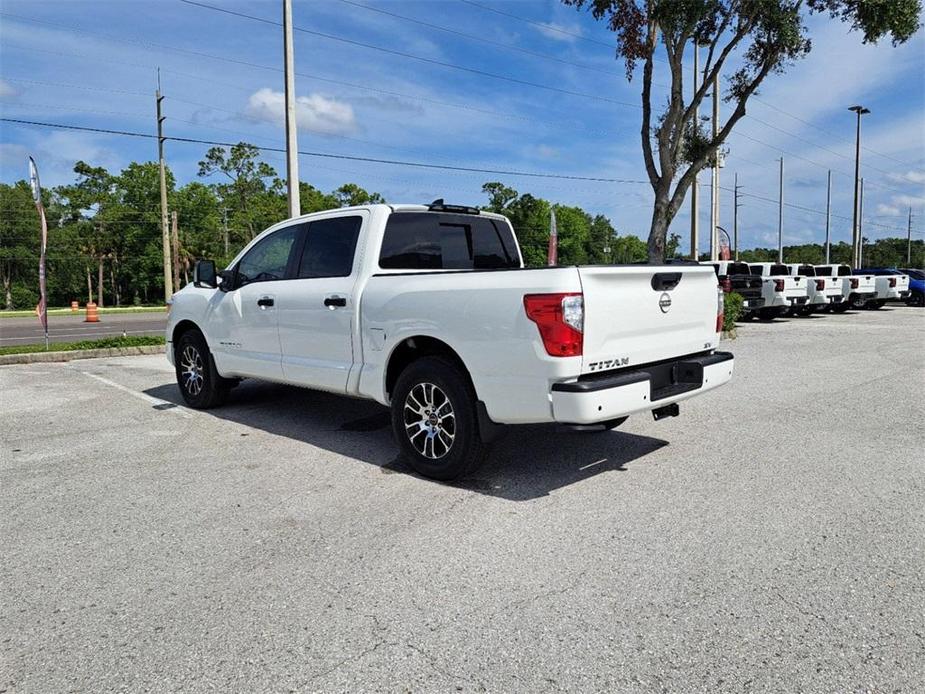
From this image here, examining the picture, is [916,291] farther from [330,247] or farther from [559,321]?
[559,321]

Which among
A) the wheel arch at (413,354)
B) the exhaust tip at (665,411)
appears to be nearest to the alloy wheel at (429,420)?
the wheel arch at (413,354)

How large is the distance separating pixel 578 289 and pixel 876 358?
953cm

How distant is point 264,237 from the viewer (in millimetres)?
6605

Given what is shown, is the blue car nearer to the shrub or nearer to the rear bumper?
the shrub

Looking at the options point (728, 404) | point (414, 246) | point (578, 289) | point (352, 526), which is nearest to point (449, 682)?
point (352, 526)

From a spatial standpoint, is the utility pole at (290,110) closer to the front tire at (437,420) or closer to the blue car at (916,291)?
the front tire at (437,420)

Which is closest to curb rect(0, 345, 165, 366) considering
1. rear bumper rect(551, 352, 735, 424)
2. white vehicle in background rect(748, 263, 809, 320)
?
rear bumper rect(551, 352, 735, 424)

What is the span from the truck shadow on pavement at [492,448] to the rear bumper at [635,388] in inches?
16.7

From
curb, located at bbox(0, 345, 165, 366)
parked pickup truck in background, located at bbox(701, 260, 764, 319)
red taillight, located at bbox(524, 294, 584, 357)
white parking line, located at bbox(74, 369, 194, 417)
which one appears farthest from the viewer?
parked pickup truck in background, located at bbox(701, 260, 764, 319)

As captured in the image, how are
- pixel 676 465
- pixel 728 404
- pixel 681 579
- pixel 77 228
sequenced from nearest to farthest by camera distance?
1. pixel 681 579
2. pixel 676 465
3. pixel 728 404
4. pixel 77 228

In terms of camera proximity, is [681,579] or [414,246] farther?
[414,246]

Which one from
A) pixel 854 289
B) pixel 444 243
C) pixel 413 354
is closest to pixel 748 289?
pixel 854 289

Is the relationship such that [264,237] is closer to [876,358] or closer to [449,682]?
[449,682]

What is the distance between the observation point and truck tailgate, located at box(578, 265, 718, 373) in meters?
4.14
